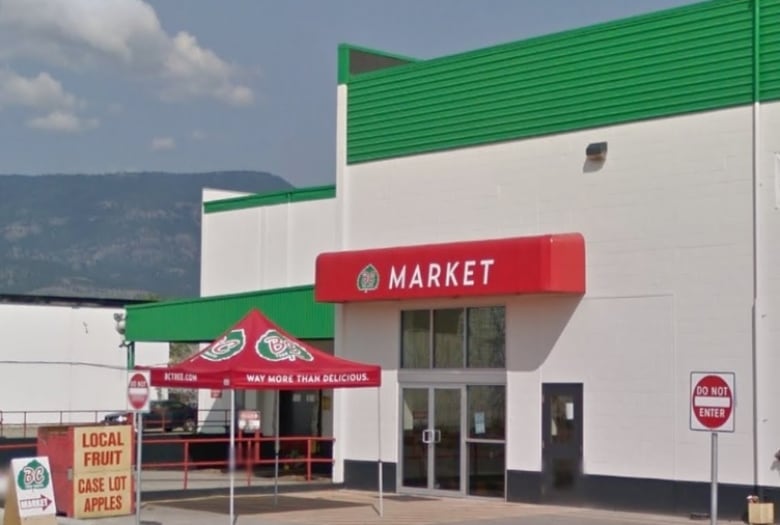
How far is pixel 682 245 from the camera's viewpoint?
2308cm

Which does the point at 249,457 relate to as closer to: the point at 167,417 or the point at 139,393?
the point at 139,393

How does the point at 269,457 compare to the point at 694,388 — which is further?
the point at 269,457

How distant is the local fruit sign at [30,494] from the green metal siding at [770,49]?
12309 millimetres

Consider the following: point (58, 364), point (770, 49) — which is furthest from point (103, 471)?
point (58, 364)

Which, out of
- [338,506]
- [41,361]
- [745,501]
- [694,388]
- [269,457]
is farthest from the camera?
[41,361]

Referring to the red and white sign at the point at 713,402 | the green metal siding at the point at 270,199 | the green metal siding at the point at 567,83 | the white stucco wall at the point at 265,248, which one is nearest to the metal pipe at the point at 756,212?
the green metal siding at the point at 567,83

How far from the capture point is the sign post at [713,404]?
52.6ft

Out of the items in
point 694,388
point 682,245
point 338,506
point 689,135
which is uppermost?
point 689,135

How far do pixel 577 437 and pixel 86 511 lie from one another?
27.4 ft

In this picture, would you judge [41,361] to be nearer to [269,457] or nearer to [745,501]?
[269,457]

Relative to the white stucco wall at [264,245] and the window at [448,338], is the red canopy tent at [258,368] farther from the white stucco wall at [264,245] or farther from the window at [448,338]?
the white stucco wall at [264,245]

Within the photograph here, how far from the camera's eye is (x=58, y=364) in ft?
223

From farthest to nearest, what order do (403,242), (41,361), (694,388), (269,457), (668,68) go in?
1. (41,361)
2. (269,457)
3. (403,242)
4. (668,68)
5. (694,388)

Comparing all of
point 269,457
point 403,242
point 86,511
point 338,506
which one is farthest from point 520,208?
point 269,457
